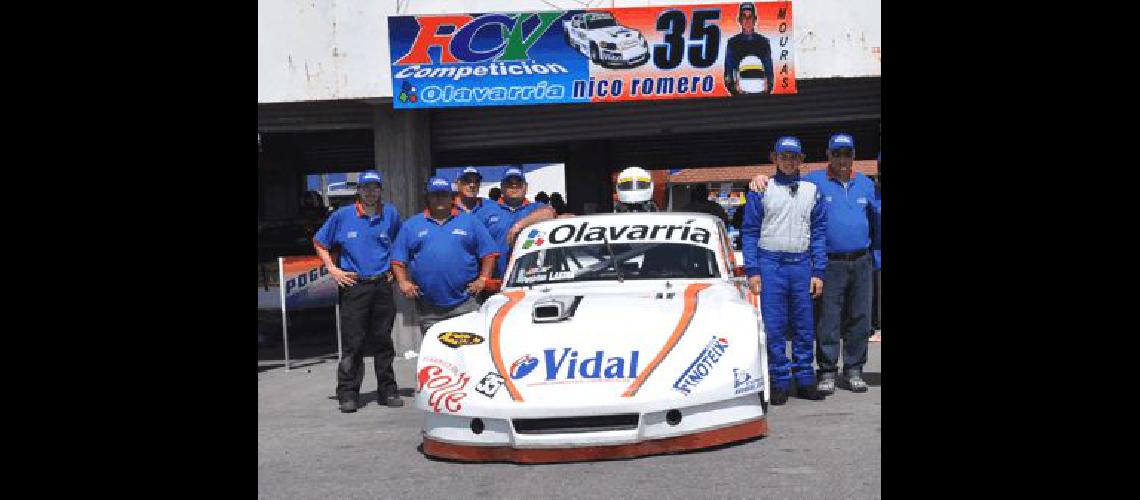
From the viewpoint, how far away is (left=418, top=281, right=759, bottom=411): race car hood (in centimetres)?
605

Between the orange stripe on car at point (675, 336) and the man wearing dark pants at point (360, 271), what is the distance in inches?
103

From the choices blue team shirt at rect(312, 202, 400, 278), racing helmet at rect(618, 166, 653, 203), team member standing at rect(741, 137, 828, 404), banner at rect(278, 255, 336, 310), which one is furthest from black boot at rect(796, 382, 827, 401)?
banner at rect(278, 255, 336, 310)

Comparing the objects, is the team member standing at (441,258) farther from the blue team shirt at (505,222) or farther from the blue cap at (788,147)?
the blue cap at (788,147)

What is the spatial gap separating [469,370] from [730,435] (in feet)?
4.69

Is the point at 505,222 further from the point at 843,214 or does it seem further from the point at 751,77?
the point at 751,77

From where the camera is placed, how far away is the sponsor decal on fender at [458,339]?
6598mm

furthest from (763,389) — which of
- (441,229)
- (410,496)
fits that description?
(441,229)

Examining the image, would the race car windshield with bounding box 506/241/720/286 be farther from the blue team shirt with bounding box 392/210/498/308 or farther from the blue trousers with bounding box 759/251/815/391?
the blue team shirt with bounding box 392/210/498/308

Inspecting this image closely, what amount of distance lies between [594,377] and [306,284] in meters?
7.52

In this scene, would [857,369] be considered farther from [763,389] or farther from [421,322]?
[421,322]

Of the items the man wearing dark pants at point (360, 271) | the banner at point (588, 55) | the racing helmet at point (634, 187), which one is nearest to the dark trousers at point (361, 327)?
the man wearing dark pants at point (360, 271)

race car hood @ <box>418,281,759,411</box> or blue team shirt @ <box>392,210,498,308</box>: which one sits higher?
blue team shirt @ <box>392,210,498,308</box>

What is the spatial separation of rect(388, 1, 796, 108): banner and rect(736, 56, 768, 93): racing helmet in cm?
1

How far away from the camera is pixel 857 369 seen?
341 inches
